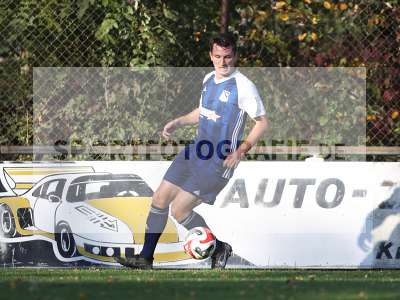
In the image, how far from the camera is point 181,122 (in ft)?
43.6

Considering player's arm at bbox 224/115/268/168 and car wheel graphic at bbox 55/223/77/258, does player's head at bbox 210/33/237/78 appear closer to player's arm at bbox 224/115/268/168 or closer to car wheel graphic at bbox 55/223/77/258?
player's arm at bbox 224/115/268/168

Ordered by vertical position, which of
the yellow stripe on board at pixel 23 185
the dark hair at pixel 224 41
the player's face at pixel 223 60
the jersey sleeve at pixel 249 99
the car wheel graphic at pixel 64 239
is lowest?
the car wheel graphic at pixel 64 239

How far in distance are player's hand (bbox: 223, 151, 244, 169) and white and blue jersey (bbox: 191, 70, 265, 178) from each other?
44 mm

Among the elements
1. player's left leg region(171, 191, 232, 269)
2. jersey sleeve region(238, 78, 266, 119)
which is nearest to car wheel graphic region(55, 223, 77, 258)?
player's left leg region(171, 191, 232, 269)

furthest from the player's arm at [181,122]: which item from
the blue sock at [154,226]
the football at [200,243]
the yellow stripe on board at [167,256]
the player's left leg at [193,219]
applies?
the yellow stripe on board at [167,256]

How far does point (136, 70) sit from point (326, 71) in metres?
2.27

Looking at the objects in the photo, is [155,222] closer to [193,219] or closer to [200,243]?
[193,219]

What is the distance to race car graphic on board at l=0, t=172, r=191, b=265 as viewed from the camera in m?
12.9

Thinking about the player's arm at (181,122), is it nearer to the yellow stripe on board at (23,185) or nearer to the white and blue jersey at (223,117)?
the white and blue jersey at (223,117)

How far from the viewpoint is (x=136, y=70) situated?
13297mm

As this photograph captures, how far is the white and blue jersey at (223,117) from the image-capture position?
505 inches

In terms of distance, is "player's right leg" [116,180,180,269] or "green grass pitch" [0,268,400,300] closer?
"green grass pitch" [0,268,400,300]

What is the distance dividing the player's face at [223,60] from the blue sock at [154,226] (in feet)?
5.57

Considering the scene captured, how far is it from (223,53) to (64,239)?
111 inches
